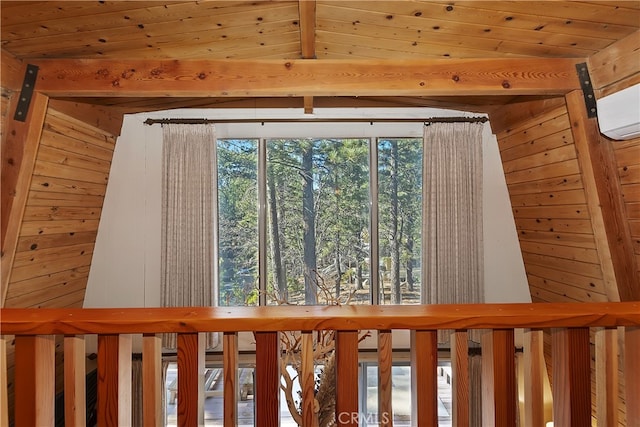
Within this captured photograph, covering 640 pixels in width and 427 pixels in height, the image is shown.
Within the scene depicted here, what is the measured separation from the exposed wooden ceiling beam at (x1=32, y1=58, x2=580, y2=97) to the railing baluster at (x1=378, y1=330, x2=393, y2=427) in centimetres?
125

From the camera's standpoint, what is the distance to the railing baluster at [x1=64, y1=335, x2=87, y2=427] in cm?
79

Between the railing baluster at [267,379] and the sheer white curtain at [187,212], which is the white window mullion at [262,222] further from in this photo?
the railing baluster at [267,379]

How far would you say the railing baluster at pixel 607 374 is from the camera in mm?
811

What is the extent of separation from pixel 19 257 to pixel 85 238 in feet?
2.03

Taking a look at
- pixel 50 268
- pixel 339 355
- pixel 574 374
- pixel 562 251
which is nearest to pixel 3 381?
pixel 339 355

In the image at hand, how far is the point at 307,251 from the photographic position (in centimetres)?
350

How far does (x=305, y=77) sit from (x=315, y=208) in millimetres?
1907

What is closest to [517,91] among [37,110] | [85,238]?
[37,110]

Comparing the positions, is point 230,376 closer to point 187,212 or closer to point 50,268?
point 50,268

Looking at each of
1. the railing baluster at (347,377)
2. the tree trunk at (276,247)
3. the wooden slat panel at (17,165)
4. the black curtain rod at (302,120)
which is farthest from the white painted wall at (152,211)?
the railing baluster at (347,377)

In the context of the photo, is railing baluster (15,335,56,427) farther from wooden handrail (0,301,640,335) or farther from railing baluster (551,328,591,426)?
railing baluster (551,328,591,426)

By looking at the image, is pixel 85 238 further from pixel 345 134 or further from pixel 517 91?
pixel 517 91

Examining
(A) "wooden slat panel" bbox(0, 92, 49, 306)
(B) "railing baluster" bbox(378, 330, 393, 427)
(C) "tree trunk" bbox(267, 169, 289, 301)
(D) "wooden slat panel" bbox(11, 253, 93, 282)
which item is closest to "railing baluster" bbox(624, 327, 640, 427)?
(B) "railing baluster" bbox(378, 330, 393, 427)

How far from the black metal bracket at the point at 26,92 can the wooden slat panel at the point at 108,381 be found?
1.38 m
